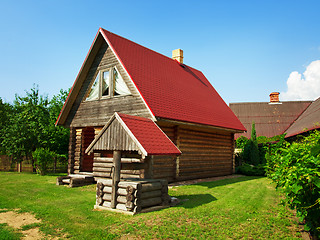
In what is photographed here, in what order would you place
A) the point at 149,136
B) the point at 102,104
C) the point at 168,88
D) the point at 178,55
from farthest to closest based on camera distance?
the point at 178,55, the point at 168,88, the point at 102,104, the point at 149,136

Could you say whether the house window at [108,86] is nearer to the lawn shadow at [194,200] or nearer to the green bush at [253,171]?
the lawn shadow at [194,200]

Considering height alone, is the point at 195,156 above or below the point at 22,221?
above

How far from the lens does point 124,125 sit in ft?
26.1

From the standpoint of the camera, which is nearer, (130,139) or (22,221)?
(22,221)

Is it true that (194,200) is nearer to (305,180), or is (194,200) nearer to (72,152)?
(305,180)

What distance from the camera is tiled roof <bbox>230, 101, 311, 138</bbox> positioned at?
26594 millimetres

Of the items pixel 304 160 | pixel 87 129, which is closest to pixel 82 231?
pixel 304 160

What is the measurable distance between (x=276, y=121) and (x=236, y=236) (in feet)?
79.5

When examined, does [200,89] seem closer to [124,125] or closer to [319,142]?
[124,125]

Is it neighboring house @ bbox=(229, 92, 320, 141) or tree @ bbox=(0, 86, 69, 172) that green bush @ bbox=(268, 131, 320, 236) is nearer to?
tree @ bbox=(0, 86, 69, 172)

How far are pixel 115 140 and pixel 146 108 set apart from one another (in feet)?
Answer: 14.3

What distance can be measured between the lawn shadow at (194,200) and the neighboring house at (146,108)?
1.83m

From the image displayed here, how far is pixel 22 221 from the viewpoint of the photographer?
6887mm

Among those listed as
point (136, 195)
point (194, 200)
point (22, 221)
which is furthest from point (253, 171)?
point (22, 221)
